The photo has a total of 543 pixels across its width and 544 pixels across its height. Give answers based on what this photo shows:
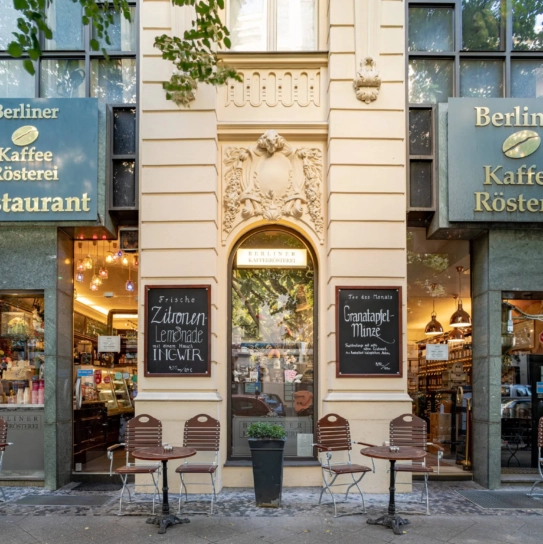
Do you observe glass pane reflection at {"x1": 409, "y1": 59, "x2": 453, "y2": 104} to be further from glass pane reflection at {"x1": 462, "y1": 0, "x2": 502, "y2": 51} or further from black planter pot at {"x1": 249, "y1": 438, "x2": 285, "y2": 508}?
black planter pot at {"x1": 249, "y1": 438, "x2": 285, "y2": 508}

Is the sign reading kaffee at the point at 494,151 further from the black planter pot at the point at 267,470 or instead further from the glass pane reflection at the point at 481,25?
the black planter pot at the point at 267,470

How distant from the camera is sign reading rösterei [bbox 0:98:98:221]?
351 inches

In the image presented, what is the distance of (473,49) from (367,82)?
1.94 m

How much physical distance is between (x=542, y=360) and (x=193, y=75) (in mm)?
6931

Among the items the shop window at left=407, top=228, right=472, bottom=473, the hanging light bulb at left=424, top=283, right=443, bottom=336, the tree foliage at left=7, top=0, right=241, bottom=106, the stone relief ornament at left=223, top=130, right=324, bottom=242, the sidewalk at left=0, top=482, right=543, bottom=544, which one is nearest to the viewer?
the sidewalk at left=0, top=482, right=543, bottom=544

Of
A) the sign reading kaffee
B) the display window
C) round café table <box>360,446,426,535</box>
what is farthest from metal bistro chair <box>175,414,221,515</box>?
the sign reading kaffee

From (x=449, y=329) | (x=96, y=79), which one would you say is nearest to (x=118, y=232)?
(x=96, y=79)

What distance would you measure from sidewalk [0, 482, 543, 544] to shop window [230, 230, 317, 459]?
4.39 feet

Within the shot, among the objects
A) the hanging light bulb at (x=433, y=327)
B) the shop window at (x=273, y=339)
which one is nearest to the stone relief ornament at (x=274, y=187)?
the shop window at (x=273, y=339)

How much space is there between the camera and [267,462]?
312 inches

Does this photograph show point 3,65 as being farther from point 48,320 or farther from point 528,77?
point 528,77

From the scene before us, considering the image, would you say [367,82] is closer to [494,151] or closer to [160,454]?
[494,151]

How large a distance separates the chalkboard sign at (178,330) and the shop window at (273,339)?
82 cm

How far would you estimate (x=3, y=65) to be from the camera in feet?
31.8
